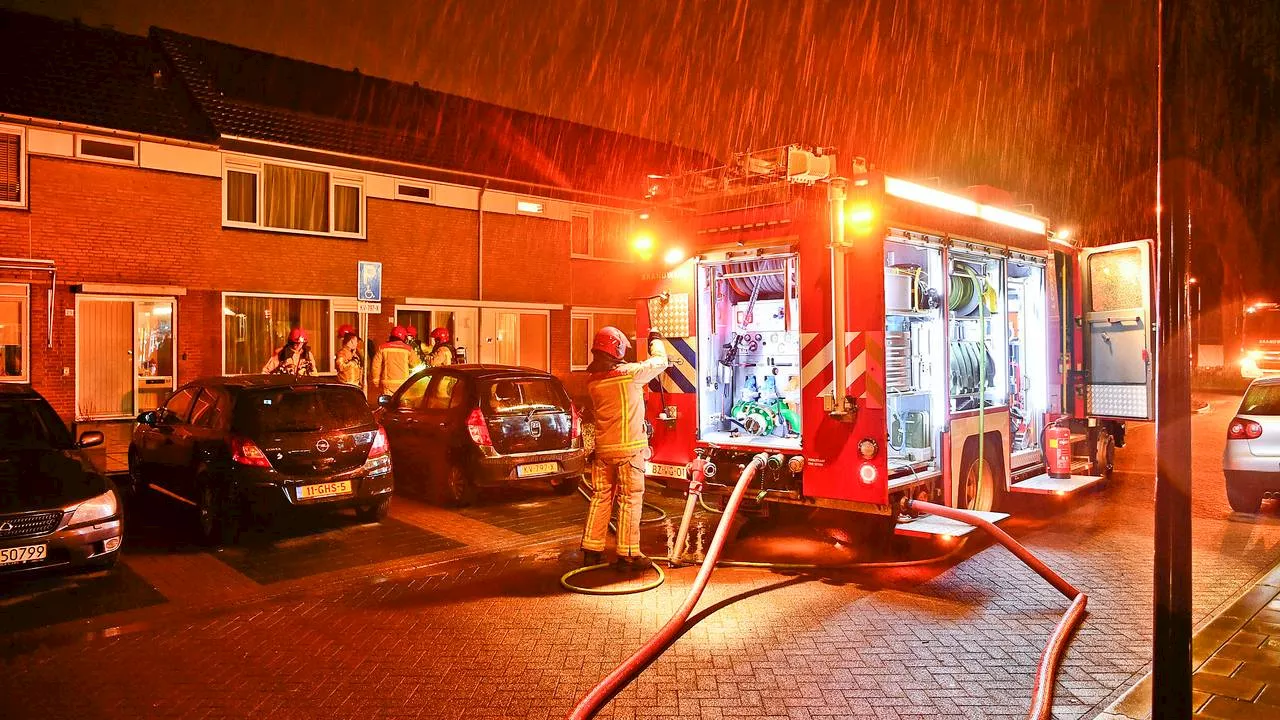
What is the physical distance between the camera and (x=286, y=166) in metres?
16.1

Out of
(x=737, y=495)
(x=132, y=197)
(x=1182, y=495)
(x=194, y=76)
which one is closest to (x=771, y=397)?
(x=737, y=495)

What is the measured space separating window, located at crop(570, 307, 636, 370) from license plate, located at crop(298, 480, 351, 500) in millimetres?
13101

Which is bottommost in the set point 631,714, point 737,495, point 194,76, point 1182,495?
point 631,714

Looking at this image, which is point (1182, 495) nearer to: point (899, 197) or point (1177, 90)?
point (1177, 90)

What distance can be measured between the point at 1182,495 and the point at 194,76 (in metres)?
18.5

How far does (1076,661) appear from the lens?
15.7ft

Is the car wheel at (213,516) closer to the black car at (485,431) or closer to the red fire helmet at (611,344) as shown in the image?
the black car at (485,431)

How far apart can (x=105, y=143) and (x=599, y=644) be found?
1332 cm

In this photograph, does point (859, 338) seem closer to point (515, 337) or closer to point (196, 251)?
point (196, 251)

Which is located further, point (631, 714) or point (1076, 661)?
point (1076, 661)

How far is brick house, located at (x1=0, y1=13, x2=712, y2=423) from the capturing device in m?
13.5

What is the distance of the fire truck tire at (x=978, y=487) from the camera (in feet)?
25.3

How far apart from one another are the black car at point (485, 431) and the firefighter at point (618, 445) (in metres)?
2.84

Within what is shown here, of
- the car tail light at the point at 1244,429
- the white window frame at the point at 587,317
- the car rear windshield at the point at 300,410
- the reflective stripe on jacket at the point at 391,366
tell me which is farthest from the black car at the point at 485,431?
the white window frame at the point at 587,317
